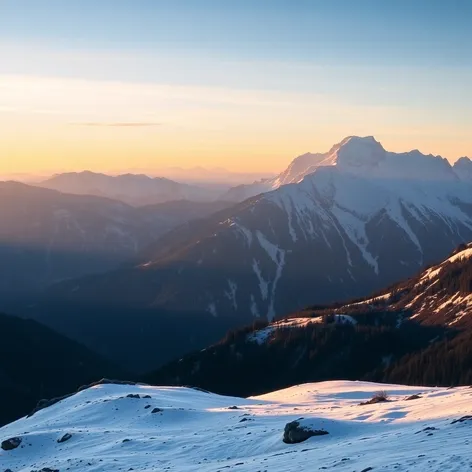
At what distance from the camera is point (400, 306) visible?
199500mm

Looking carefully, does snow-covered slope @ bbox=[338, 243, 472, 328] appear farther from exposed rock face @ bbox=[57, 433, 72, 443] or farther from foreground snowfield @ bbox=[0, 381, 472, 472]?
Answer: exposed rock face @ bbox=[57, 433, 72, 443]

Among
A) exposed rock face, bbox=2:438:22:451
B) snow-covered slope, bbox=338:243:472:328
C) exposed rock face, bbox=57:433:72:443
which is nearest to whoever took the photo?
exposed rock face, bbox=57:433:72:443

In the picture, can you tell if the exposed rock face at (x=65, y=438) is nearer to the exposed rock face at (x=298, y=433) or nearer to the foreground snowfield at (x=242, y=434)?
the foreground snowfield at (x=242, y=434)

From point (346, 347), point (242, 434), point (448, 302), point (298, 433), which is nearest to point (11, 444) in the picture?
point (242, 434)

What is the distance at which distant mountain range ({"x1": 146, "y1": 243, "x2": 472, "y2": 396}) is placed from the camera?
5778 inches

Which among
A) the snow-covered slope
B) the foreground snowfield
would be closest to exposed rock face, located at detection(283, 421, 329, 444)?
the foreground snowfield

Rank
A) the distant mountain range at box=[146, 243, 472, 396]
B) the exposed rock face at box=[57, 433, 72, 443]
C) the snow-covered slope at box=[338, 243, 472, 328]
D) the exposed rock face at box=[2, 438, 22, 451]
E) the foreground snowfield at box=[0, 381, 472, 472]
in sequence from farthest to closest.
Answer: the snow-covered slope at box=[338, 243, 472, 328], the distant mountain range at box=[146, 243, 472, 396], the exposed rock face at box=[2, 438, 22, 451], the exposed rock face at box=[57, 433, 72, 443], the foreground snowfield at box=[0, 381, 472, 472]

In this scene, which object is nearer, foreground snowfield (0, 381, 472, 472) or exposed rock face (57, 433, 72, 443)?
foreground snowfield (0, 381, 472, 472)

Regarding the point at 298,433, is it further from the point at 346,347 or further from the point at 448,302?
the point at 448,302

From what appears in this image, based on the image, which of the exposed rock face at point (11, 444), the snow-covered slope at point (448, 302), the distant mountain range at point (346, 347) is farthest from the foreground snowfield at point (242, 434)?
the snow-covered slope at point (448, 302)

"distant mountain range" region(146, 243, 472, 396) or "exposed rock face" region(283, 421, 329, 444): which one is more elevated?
"exposed rock face" region(283, 421, 329, 444)

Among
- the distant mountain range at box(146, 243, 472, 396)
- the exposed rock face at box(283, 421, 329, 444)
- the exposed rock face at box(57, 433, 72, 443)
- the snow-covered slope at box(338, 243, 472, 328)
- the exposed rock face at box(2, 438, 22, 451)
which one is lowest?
the distant mountain range at box(146, 243, 472, 396)

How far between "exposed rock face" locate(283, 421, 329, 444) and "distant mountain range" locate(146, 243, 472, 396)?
89859 millimetres

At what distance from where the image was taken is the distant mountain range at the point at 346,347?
481 ft
